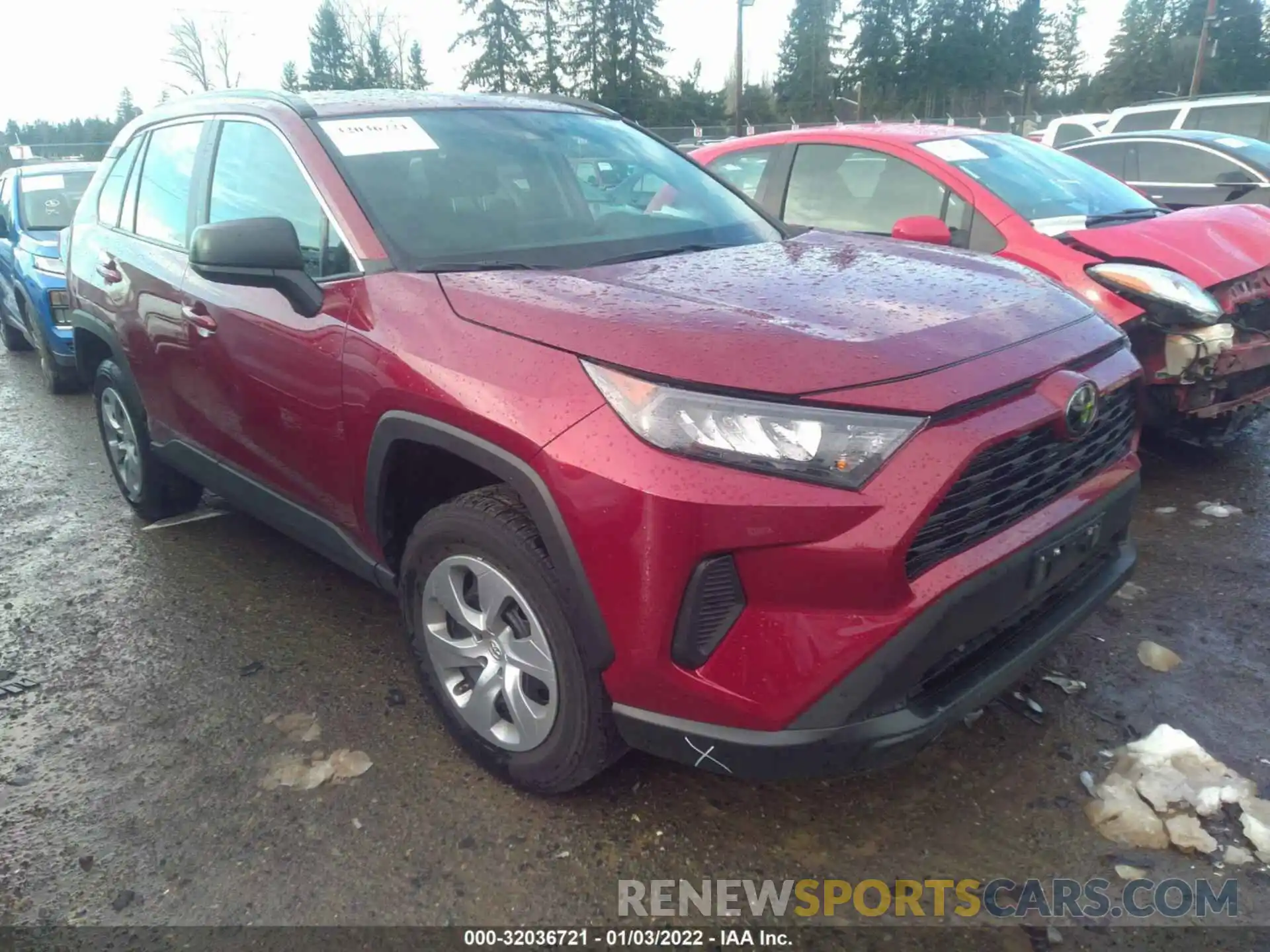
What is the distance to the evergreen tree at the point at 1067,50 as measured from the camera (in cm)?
6654

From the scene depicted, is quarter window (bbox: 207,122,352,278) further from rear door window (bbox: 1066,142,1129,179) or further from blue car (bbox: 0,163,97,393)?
rear door window (bbox: 1066,142,1129,179)

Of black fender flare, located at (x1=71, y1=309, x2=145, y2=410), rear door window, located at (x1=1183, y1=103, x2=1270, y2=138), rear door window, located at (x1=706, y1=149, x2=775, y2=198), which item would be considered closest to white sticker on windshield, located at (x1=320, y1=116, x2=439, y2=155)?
black fender flare, located at (x1=71, y1=309, x2=145, y2=410)

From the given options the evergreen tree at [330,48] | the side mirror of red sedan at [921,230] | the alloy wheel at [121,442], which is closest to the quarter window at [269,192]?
the alloy wheel at [121,442]

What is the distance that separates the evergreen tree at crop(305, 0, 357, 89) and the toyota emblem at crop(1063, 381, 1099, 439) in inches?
2613

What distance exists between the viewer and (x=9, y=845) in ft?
7.73

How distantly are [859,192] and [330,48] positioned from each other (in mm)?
66377

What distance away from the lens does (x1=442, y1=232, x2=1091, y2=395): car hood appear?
6.22ft

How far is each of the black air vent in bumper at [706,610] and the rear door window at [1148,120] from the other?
36.7 feet

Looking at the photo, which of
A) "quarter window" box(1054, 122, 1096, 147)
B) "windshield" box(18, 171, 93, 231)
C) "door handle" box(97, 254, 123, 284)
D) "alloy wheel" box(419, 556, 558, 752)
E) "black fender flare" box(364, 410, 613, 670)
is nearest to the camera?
"black fender flare" box(364, 410, 613, 670)

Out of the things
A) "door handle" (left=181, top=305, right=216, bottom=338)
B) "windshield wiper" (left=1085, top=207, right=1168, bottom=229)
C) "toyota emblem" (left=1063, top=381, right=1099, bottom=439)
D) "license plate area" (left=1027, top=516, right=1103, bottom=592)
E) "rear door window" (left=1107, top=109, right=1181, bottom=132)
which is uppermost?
"rear door window" (left=1107, top=109, right=1181, bottom=132)

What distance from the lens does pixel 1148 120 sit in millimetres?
11070

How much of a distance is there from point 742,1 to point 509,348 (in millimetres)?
27036

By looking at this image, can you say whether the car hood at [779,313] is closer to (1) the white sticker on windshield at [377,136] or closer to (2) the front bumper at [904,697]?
(2) the front bumper at [904,697]

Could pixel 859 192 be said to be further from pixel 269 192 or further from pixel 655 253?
pixel 269 192
